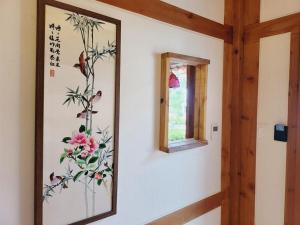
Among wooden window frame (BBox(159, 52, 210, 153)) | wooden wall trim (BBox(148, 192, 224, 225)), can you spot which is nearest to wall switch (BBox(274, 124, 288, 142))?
wooden window frame (BBox(159, 52, 210, 153))

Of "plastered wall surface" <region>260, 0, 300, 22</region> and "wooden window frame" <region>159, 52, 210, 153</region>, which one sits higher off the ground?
"plastered wall surface" <region>260, 0, 300, 22</region>

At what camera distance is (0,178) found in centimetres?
107

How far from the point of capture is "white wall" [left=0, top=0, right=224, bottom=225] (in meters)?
1.09

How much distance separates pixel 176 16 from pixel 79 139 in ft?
3.66

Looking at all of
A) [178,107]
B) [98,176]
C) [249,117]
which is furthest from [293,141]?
[98,176]

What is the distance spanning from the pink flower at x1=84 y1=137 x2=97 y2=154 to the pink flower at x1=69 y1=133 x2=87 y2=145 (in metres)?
0.03

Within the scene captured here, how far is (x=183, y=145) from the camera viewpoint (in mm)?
1790

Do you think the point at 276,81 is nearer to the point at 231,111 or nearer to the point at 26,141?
the point at 231,111

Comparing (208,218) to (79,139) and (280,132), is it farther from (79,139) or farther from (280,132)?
(79,139)

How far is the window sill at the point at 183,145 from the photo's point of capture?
1682 millimetres

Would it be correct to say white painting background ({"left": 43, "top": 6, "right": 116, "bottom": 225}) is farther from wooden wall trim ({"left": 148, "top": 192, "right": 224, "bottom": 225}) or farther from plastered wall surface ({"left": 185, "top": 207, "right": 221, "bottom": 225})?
plastered wall surface ({"left": 185, "top": 207, "right": 221, "bottom": 225})

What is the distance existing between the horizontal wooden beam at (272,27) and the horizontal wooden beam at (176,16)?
0.55ft

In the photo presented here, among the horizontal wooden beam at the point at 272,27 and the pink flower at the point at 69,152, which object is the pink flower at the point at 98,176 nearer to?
the pink flower at the point at 69,152

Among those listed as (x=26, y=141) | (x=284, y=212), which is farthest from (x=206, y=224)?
(x=26, y=141)
